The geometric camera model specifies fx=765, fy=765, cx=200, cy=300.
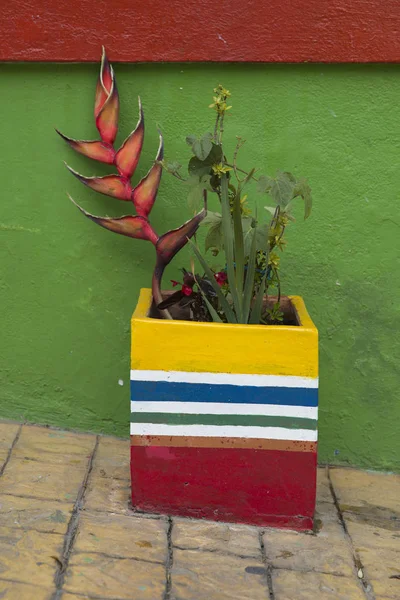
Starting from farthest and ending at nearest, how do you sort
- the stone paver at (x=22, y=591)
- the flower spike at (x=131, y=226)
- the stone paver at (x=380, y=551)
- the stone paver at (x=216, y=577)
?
1. the flower spike at (x=131, y=226)
2. the stone paver at (x=380, y=551)
3. the stone paver at (x=216, y=577)
4. the stone paver at (x=22, y=591)

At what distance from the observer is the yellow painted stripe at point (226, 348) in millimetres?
2426

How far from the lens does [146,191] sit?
2822 mm

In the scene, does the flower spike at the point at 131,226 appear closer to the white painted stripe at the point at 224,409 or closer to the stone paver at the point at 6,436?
the white painted stripe at the point at 224,409

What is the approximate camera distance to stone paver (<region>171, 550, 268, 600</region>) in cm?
→ 213

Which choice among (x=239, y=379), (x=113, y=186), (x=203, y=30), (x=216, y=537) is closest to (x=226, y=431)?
(x=239, y=379)

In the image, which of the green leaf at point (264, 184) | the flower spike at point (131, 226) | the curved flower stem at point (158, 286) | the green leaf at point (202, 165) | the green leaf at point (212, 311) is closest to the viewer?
the green leaf at point (264, 184)

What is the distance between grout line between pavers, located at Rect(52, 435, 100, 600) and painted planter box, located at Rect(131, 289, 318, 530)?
0.20 meters

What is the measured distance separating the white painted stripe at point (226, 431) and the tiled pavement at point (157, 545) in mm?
294

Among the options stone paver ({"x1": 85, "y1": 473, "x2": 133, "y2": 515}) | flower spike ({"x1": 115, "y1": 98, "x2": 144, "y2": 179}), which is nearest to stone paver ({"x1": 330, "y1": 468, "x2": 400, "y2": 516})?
stone paver ({"x1": 85, "y1": 473, "x2": 133, "y2": 515})

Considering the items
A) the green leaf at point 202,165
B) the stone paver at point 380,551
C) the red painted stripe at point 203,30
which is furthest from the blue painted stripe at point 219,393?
the red painted stripe at point 203,30

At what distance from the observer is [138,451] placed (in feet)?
8.23

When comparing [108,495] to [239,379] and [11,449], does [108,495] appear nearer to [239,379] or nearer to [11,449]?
[11,449]

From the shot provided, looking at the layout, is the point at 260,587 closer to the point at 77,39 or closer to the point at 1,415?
the point at 1,415

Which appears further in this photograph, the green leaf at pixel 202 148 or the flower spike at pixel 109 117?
the flower spike at pixel 109 117
